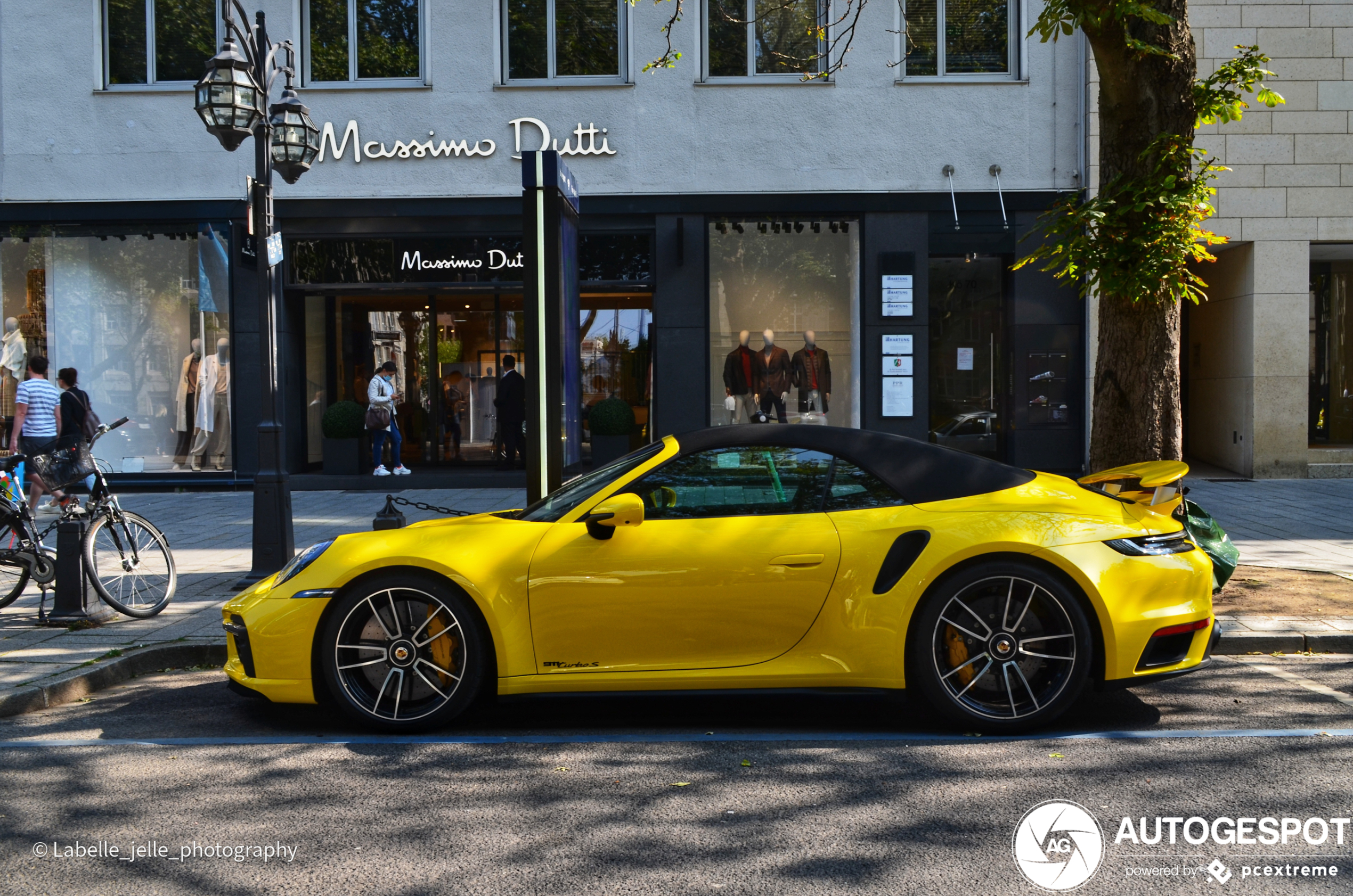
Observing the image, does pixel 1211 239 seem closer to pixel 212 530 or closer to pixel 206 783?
pixel 206 783

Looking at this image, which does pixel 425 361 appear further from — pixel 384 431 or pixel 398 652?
pixel 398 652

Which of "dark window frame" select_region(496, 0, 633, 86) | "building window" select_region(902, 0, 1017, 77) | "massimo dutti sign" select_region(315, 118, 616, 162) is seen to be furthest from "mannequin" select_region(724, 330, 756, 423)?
"building window" select_region(902, 0, 1017, 77)

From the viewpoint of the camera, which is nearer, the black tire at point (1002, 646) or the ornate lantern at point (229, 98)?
the black tire at point (1002, 646)

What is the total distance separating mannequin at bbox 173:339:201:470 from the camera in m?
16.0

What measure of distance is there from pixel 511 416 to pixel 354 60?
5.67m

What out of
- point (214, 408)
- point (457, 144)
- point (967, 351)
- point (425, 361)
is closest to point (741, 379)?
point (967, 351)

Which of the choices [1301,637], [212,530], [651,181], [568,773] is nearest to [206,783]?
[568,773]

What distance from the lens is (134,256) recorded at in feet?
52.1

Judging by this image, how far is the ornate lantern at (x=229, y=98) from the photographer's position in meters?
7.96

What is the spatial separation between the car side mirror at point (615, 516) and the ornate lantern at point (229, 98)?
17.3 ft

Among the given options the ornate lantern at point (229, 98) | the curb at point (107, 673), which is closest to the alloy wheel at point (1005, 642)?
the curb at point (107, 673)

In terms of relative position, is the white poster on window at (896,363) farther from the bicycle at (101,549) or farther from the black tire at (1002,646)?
the black tire at (1002,646)

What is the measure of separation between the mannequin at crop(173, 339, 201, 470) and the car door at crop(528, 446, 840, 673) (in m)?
13.4

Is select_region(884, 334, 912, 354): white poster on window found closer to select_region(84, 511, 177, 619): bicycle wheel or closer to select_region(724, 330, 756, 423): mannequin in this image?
select_region(724, 330, 756, 423): mannequin
